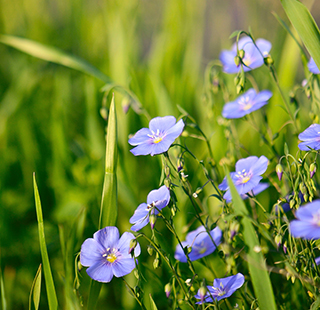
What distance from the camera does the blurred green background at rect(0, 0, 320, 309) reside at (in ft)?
3.75

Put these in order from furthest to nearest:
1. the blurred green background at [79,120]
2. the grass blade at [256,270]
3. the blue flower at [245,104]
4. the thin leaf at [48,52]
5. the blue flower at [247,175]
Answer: the thin leaf at [48,52] < the blurred green background at [79,120] < the blue flower at [245,104] < the blue flower at [247,175] < the grass blade at [256,270]

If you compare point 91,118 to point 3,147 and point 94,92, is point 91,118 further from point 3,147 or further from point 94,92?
point 3,147

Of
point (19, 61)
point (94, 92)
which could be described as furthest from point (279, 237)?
point (19, 61)

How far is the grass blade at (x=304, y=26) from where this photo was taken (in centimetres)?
73

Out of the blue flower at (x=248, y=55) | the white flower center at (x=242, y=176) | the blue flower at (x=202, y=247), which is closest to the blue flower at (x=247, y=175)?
the white flower center at (x=242, y=176)

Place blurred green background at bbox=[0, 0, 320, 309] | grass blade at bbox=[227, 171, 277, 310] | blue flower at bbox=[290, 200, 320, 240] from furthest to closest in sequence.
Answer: blurred green background at bbox=[0, 0, 320, 309], grass blade at bbox=[227, 171, 277, 310], blue flower at bbox=[290, 200, 320, 240]

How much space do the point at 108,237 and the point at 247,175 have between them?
357 millimetres

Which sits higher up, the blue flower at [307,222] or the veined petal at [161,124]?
the veined petal at [161,124]

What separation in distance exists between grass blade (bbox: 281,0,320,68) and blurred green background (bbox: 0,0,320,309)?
1.20 ft

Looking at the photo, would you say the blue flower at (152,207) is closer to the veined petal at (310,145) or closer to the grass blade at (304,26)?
the veined petal at (310,145)

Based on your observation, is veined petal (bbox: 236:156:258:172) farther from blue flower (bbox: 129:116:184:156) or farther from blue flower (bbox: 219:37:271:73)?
blue flower (bbox: 219:37:271:73)

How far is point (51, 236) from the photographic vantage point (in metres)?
1.20

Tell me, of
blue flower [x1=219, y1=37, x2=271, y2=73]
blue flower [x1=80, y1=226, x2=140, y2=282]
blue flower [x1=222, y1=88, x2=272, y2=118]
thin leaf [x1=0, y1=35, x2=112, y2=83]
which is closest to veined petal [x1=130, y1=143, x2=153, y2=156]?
blue flower [x1=80, y1=226, x2=140, y2=282]

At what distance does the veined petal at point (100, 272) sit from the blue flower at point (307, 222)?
368 millimetres
